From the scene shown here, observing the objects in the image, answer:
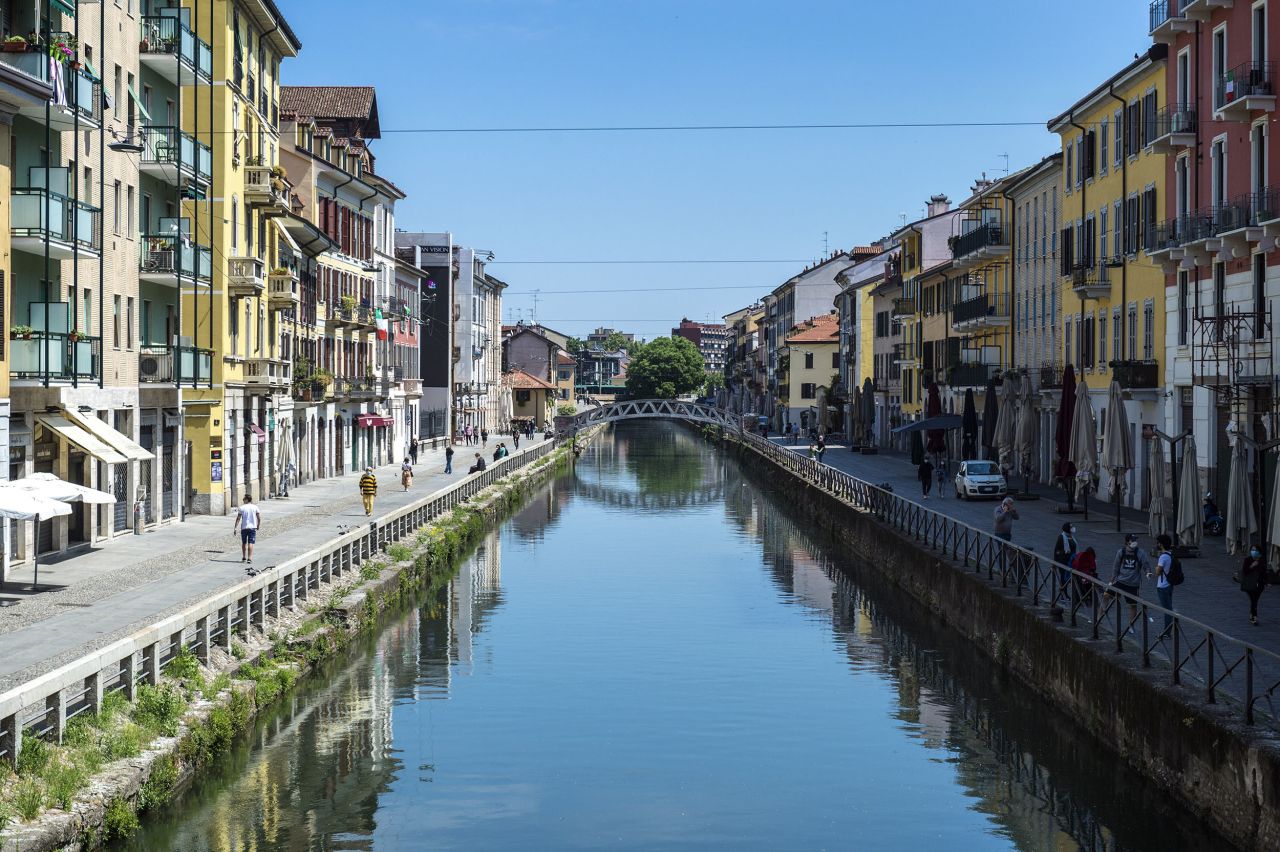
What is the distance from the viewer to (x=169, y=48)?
38969 millimetres

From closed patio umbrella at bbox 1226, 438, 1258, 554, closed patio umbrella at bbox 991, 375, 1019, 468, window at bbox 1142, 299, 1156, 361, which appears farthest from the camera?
closed patio umbrella at bbox 991, 375, 1019, 468

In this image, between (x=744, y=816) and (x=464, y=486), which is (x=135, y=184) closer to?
(x=464, y=486)

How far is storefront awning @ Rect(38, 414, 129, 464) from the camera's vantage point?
101 feet

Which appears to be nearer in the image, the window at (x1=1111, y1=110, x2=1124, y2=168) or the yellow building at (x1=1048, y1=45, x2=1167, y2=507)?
the yellow building at (x1=1048, y1=45, x2=1167, y2=507)

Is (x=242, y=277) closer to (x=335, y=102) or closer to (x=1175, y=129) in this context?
(x=1175, y=129)

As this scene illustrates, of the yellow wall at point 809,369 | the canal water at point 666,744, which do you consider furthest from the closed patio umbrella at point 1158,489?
the yellow wall at point 809,369

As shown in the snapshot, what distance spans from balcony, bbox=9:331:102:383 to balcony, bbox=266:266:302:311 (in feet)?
62.5

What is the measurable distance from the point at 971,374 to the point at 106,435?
41.7 meters

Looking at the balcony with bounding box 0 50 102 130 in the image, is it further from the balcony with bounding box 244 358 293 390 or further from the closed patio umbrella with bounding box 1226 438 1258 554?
the closed patio umbrella with bounding box 1226 438 1258 554

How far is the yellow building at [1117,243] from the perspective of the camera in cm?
4272

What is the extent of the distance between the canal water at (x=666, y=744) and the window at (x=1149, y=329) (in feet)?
38.6

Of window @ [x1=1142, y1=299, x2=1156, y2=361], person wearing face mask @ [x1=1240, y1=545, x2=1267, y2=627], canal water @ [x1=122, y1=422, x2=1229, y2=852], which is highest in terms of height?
window @ [x1=1142, y1=299, x2=1156, y2=361]

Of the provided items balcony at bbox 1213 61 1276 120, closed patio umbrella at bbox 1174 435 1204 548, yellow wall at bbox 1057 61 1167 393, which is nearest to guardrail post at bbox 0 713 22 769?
closed patio umbrella at bbox 1174 435 1204 548

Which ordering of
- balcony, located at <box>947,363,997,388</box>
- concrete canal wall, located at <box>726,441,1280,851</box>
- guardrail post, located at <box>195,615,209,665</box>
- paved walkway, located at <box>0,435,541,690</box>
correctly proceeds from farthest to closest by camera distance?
balcony, located at <box>947,363,997,388</box> → paved walkway, located at <box>0,435,541,690</box> → guardrail post, located at <box>195,615,209,665</box> → concrete canal wall, located at <box>726,441,1280,851</box>
